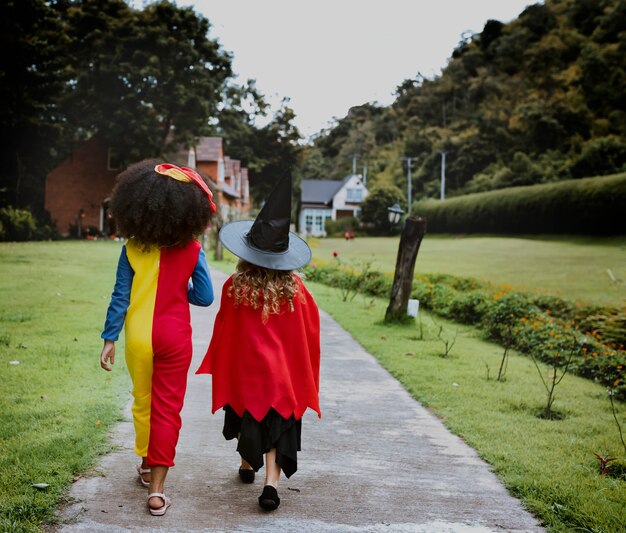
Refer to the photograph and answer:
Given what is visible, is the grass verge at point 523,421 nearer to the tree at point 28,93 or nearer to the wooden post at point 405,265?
the wooden post at point 405,265

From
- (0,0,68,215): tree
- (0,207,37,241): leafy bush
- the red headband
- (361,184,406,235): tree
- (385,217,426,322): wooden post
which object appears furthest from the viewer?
(361,184,406,235): tree

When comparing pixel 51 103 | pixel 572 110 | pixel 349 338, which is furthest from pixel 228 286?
pixel 572 110

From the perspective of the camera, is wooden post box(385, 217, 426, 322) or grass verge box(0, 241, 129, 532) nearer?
grass verge box(0, 241, 129, 532)

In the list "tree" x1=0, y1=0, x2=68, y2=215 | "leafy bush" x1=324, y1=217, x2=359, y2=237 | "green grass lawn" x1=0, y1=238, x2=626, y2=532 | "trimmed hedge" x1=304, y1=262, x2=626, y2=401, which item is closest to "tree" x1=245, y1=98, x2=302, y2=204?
"leafy bush" x1=324, y1=217, x2=359, y2=237

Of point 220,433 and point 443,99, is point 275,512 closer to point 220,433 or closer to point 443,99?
point 220,433

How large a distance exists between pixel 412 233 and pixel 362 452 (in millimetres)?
6023

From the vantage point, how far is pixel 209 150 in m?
42.6

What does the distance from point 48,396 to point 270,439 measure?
2.53 meters

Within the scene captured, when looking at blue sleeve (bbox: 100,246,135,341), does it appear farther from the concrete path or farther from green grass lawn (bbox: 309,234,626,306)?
green grass lawn (bbox: 309,234,626,306)

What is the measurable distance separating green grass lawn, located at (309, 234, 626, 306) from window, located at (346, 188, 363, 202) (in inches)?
1366

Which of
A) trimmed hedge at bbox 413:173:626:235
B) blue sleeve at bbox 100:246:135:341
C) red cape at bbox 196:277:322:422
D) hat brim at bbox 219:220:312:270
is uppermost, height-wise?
trimmed hedge at bbox 413:173:626:235

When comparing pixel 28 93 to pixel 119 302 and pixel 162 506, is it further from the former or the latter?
pixel 162 506

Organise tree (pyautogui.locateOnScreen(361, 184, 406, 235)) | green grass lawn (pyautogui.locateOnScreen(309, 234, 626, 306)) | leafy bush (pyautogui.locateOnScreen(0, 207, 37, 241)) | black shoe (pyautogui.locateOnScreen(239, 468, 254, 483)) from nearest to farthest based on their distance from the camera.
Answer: black shoe (pyautogui.locateOnScreen(239, 468, 254, 483)) < green grass lawn (pyautogui.locateOnScreen(309, 234, 626, 306)) < leafy bush (pyautogui.locateOnScreen(0, 207, 37, 241)) < tree (pyautogui.locateOnScreen(361, 184, 406, 235))

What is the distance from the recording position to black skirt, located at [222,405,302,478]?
3326mm
